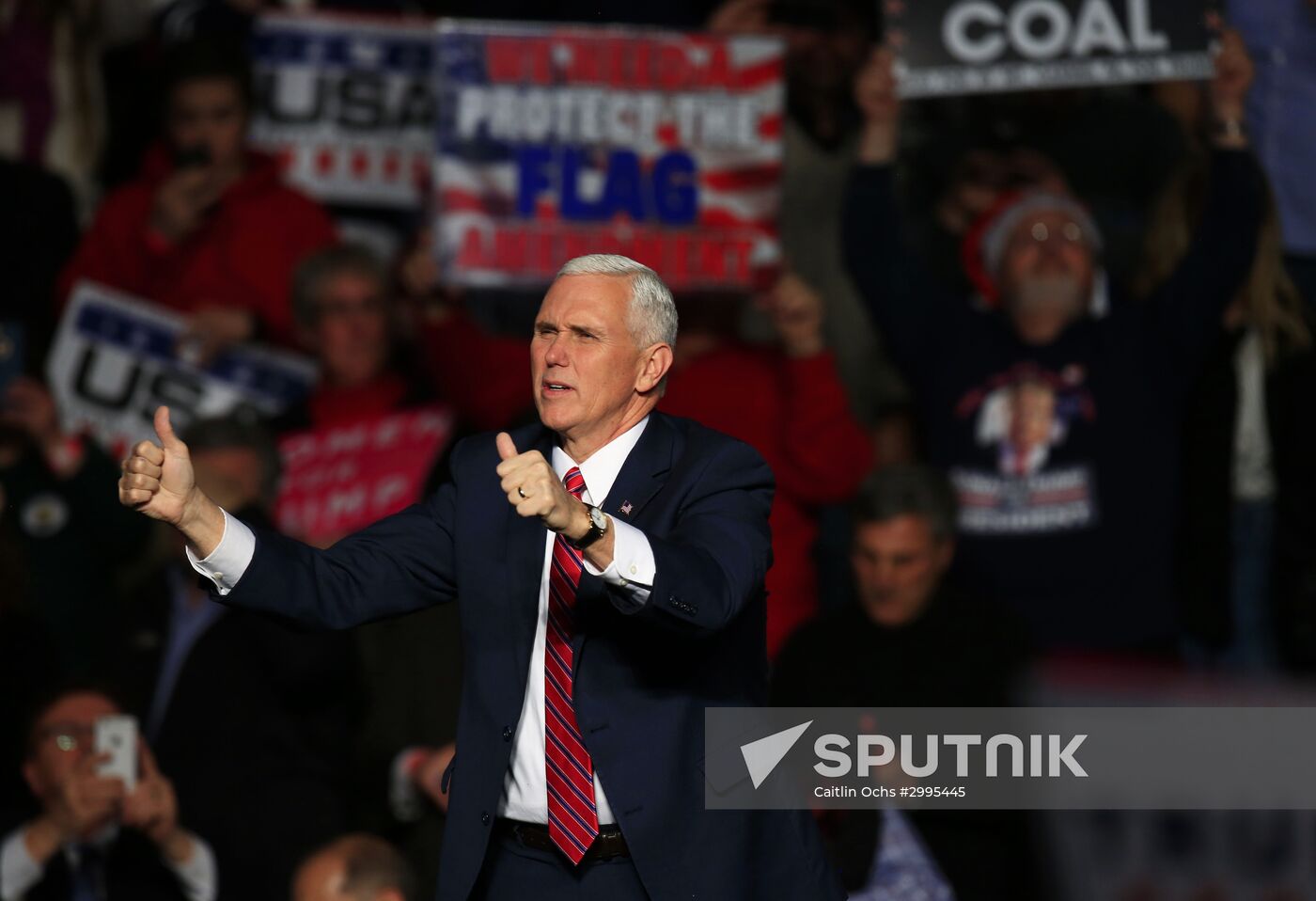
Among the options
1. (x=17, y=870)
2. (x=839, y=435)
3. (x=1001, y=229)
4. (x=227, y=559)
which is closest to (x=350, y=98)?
(x=839, y=435)

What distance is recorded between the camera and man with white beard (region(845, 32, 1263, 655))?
5129 millimetres

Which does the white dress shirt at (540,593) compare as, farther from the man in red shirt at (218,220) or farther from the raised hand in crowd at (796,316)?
the man in red shirt at (218,220)

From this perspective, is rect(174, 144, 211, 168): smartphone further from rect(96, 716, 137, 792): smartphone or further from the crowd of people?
rect(96, 716, 137, 792): smartphone

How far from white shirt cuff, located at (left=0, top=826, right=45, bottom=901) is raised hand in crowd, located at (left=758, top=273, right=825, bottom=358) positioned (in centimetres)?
224

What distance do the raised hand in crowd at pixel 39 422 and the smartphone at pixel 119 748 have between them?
1.29 metres

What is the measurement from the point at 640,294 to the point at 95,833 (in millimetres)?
2381

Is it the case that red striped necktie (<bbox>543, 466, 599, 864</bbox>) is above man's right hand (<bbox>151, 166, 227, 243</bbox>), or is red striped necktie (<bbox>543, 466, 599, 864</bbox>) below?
below

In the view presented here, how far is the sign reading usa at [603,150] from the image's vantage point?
5.53 m

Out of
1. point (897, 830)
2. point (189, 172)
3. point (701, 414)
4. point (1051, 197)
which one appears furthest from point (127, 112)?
point (897, 830)

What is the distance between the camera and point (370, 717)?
510 centimetres

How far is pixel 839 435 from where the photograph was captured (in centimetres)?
537

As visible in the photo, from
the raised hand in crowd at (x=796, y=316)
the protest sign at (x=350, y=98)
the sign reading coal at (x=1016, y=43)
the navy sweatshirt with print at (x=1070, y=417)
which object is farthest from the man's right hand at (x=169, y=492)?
the protest sign at (x=350, y=98)

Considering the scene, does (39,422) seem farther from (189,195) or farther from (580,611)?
(580,611)

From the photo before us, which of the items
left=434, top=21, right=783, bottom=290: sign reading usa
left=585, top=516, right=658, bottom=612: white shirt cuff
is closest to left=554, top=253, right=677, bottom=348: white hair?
left=585, top=516, right=658, bottom=612: white shirt cuff
